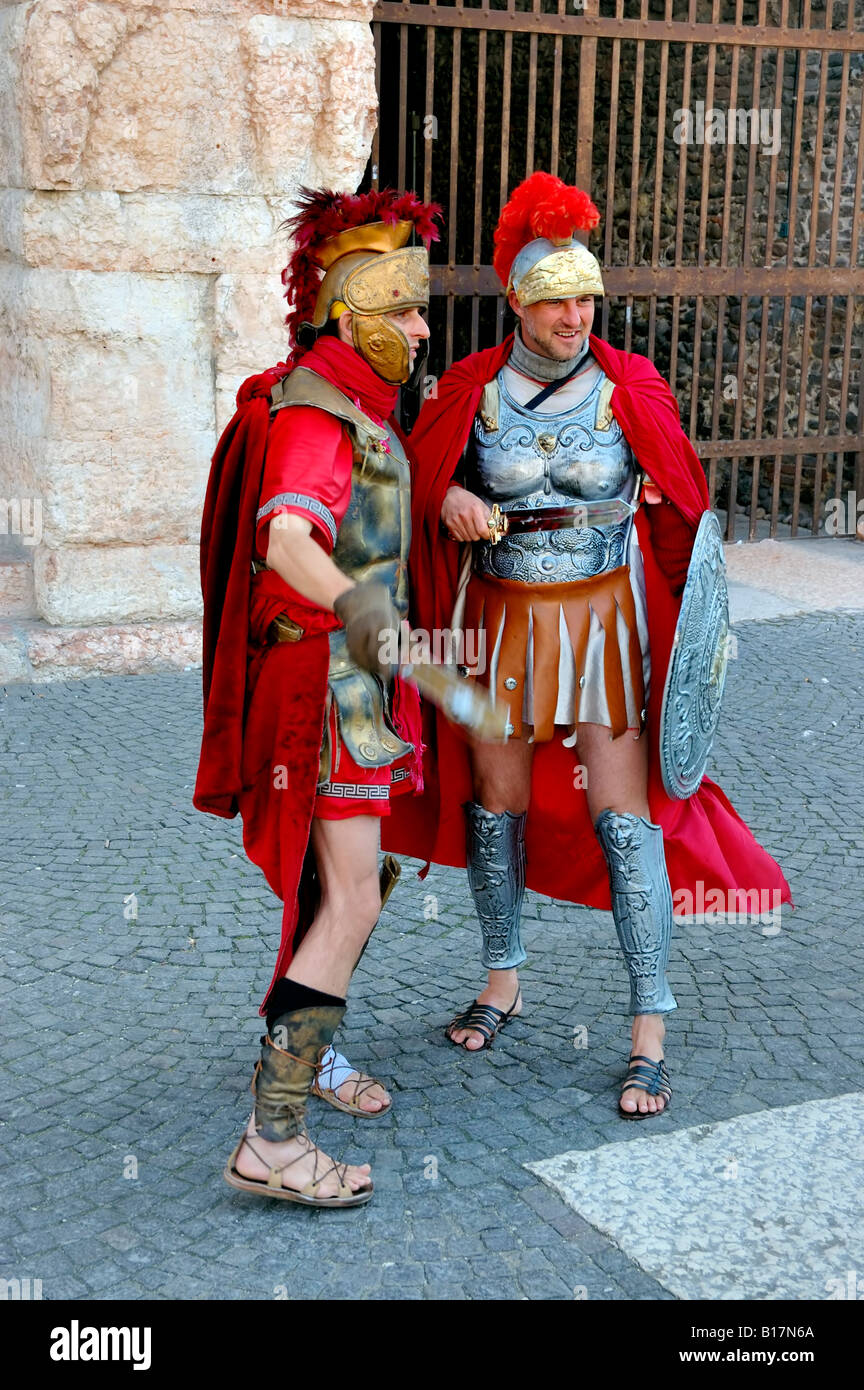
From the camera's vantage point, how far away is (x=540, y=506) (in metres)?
3.27

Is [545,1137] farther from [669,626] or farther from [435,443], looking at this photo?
[435,443]

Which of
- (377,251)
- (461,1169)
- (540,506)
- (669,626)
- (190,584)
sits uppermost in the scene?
(377,251)

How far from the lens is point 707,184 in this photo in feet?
27.0

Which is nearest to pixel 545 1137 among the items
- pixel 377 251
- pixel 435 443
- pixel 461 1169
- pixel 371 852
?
pixel 461 1169

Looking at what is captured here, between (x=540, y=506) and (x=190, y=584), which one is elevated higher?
(x=540, y=506)

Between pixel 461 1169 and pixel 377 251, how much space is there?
1776 mm

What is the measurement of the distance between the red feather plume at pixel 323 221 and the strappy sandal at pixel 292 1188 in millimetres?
Result: 1528

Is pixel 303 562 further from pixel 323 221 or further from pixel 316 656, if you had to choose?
pixel 323 221

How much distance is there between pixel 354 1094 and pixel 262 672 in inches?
37.8

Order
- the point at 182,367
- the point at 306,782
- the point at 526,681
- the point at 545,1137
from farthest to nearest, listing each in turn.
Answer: the point at 182,367
the point at 526,681
the point at 545,1137
the point at 306,782

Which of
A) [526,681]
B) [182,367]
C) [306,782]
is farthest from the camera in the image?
[182,367]

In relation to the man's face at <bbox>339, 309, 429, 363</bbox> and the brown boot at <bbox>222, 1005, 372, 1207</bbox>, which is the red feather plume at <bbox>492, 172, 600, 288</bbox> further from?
the brown boot at <bbox>222, 1005, 372, 1207</bbox>

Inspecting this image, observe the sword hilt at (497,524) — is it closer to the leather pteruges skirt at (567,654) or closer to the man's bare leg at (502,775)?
the leather pteruges skirt at (567,654)

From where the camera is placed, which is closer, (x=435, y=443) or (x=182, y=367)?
(x=435, y=443)
